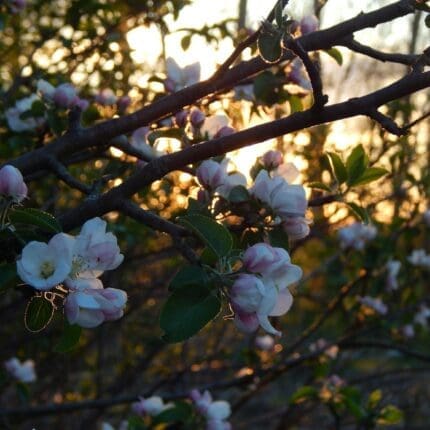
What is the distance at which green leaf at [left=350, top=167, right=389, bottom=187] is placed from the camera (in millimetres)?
1692

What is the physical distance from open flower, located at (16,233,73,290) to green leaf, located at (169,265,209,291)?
0.51 ft

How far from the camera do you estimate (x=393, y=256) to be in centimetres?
383

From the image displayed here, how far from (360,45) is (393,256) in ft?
8.14

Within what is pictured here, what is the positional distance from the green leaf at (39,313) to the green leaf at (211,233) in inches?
9.4

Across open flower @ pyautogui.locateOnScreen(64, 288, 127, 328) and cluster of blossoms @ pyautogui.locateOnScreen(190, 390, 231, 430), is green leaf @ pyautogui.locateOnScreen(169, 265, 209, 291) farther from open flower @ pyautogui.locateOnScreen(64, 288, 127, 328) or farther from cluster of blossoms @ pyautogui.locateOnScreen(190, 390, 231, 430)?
cluster of blossoms @ pyautogui.locateOnScreen(190, 390, 231, 430)

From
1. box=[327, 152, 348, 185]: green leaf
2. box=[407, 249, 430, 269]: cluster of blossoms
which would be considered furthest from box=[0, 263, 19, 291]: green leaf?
box=[407, 249, 430, 269]: cluster of blossoms

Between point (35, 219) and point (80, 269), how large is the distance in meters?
0.10

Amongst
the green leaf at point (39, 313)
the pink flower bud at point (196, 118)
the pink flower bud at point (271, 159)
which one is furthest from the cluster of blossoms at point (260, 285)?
the pink flower bud at point (196, 118)

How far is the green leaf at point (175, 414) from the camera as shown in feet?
7.11

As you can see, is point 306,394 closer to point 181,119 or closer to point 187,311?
point 181,119

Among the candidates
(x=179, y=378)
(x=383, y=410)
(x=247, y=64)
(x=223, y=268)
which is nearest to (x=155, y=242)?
(x=179, y=378)

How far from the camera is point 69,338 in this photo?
117 centimetres

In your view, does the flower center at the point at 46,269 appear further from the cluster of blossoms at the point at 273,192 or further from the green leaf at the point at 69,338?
the cluster of blossoms at the point at 273,192

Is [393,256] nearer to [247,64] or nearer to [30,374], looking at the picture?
[30,374]
